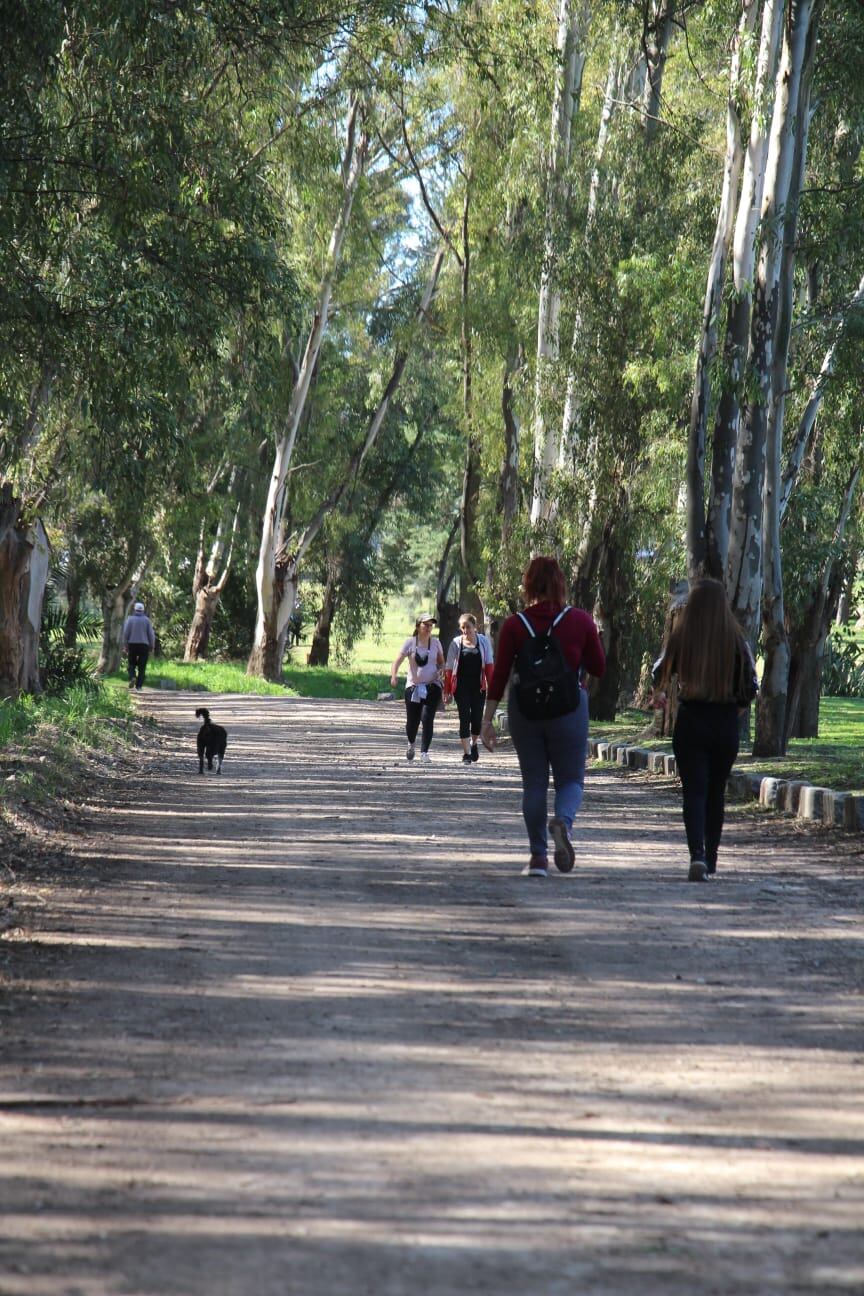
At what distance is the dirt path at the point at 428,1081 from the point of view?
3.92 m

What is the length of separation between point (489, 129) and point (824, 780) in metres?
22.0

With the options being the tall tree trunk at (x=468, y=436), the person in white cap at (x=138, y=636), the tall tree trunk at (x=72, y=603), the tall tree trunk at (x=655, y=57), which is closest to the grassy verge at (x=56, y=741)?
the person in white cap at (x=138, y=636)

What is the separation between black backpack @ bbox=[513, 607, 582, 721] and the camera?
1037 cm

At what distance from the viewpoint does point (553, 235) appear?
2664 centimetres

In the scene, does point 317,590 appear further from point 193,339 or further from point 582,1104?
point 582,1104

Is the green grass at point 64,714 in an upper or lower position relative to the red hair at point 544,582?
lower

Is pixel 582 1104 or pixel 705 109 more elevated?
pixel 705 109

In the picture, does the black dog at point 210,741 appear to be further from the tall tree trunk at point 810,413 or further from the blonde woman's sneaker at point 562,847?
the tall tree trunk at point 810,413

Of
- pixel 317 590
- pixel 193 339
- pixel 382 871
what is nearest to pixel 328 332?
pixel 317 590

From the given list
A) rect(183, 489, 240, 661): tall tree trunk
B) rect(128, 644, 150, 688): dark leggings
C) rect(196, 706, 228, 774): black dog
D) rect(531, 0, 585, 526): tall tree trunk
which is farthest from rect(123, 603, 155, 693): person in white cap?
rect(183, 489, 240, 661): tall tree trunk

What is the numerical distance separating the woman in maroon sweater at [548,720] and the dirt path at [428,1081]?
1.78ft

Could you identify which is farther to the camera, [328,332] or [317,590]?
[317,590]

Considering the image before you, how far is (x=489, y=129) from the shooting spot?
3384 centimetres

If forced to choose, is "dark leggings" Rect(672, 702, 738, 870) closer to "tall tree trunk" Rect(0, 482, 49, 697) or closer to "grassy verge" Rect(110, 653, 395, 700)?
"tall tree trunk" Rect(0, 482, 49, 697)
